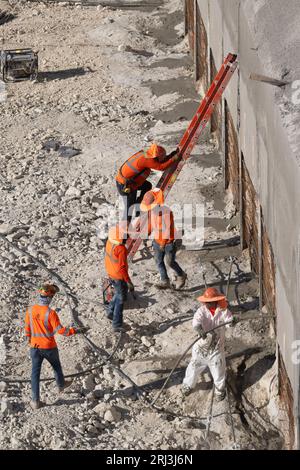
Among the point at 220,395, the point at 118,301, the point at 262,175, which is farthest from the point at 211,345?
the point at 262,175

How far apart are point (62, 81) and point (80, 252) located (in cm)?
653

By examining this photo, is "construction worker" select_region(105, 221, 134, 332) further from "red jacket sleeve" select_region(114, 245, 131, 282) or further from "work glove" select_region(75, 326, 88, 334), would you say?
"work glove" select_region(75, 326, 88, 334)

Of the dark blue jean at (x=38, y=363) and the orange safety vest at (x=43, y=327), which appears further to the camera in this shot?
the dark blue jean at (x=38, y=363)

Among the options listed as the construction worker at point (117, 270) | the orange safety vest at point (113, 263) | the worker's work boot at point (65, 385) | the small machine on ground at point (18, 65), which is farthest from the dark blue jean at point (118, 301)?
the small machine on ground at point (18, 65)

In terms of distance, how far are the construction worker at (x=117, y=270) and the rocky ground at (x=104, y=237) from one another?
0.28 meters

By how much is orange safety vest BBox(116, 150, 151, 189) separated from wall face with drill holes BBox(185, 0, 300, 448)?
1405 millimetres

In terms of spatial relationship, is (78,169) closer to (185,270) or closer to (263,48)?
(185,270)

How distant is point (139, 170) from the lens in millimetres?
17500

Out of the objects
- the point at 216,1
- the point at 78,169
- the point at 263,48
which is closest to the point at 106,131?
the point at 78,169

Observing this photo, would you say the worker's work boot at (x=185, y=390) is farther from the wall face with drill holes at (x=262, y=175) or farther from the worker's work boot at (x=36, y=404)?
the worker's work boot at (x=36, y=404)

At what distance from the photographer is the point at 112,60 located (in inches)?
958

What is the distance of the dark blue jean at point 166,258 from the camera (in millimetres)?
16797

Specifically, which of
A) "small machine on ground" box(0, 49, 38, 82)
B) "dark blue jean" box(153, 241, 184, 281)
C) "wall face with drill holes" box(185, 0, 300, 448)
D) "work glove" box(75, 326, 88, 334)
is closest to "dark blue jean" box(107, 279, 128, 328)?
"work glove" box(75, 326, 88, 334)

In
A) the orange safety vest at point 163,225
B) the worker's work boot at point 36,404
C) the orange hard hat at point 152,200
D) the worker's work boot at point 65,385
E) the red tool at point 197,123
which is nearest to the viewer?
the worker's work boot at point 36,404
